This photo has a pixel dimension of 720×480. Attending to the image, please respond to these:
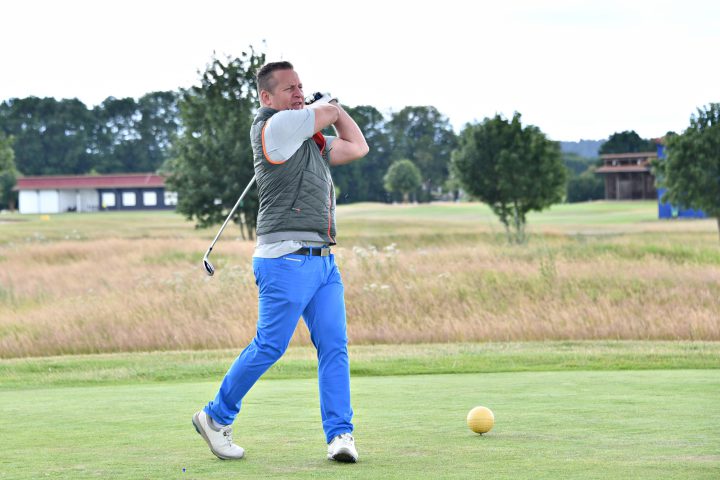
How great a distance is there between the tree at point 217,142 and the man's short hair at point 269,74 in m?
32.5

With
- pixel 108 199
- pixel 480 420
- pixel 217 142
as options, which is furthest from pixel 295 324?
pixel 108 199

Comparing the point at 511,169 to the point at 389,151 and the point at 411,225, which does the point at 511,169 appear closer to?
the point at 411,225

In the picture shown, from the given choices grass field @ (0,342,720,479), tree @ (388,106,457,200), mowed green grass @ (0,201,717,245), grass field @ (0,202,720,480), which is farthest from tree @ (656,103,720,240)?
tree @ (388,106,457,200)

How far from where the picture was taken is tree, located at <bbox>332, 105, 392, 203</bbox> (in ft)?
422

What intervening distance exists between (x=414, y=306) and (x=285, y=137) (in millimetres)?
12656

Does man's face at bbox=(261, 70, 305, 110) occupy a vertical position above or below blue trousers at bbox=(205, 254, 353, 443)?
above

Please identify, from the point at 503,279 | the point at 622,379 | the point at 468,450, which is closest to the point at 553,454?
the point at 468,450

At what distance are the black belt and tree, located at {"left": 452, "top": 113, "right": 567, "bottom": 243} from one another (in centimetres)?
4351

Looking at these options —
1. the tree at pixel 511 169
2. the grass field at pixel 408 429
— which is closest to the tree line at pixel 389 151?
the tree at pixel 511 169

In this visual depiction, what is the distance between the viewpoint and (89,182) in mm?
124438

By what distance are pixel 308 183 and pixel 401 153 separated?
435 ft

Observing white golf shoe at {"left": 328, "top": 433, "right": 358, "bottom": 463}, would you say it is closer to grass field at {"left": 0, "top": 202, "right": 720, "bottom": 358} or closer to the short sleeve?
the short sleeve

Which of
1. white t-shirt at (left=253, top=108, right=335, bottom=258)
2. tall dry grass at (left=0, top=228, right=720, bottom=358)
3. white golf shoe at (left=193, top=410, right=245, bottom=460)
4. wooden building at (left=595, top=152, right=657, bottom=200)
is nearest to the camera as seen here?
white golf shoe at (left=193, top=410, right=245, bottom=460)

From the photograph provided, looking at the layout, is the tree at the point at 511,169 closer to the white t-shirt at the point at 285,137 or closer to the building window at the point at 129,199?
the white t-shirt at the point at 285,137
